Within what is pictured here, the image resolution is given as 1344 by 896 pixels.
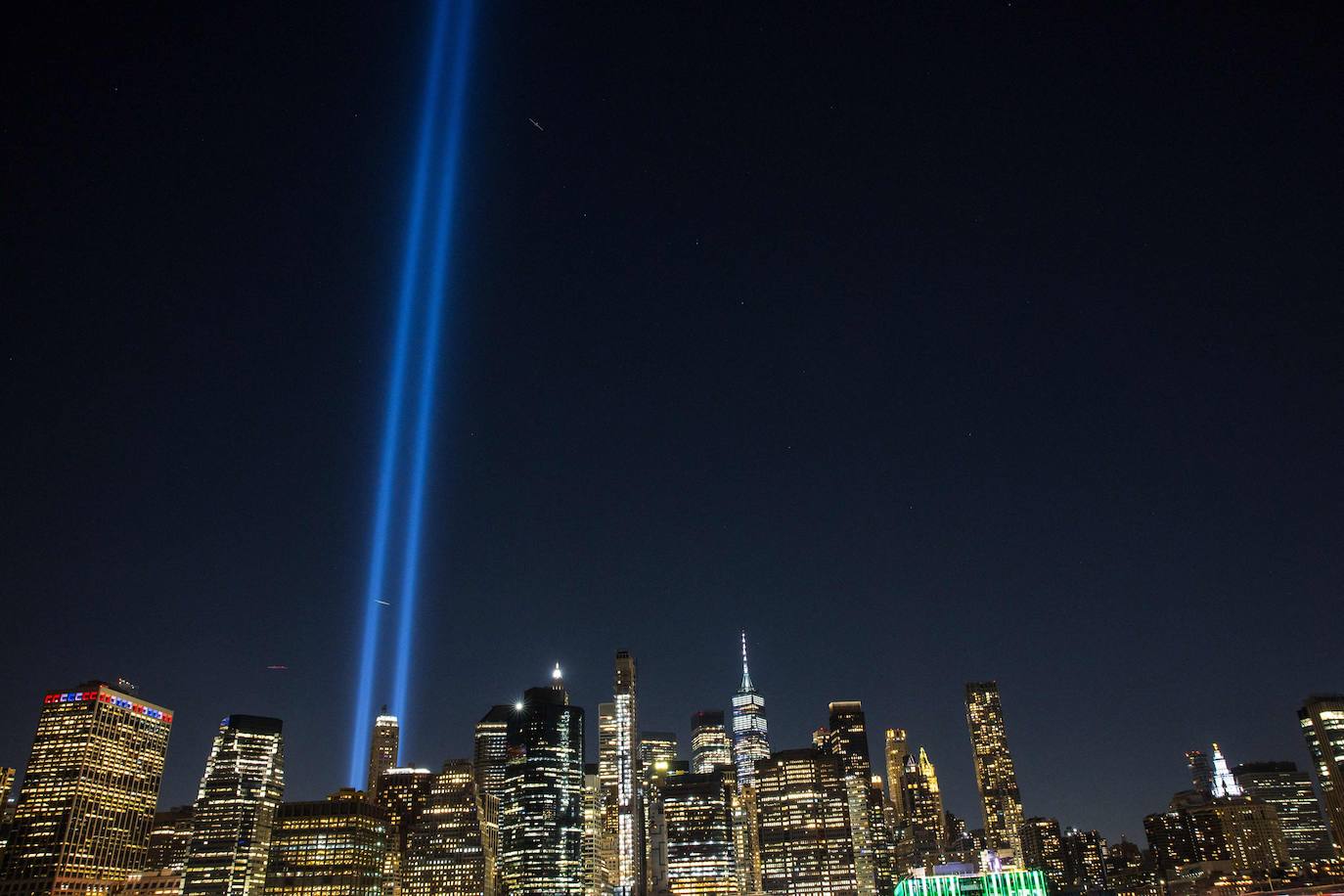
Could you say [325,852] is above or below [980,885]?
above

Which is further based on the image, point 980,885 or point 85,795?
point 85,795

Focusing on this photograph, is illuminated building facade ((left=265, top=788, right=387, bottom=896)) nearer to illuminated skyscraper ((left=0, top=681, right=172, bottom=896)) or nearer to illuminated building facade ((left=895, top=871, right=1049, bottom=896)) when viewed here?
illuminated skyscraper ((left=0, top=681, right=172, bottom=896))

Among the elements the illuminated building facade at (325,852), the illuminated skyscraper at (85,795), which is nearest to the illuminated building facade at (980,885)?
the illuminated building facade at (325,852)

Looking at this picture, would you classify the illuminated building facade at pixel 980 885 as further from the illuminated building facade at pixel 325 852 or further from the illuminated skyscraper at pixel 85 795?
the illuminated skyscraper at pixel 85 795

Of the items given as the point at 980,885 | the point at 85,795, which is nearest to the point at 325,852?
the point at 85,795

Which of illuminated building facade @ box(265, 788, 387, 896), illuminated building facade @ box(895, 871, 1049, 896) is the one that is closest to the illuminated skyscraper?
illuminated building facade @ box(265, 788, 387, 896)

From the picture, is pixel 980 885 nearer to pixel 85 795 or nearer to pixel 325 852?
pixel 325 852
